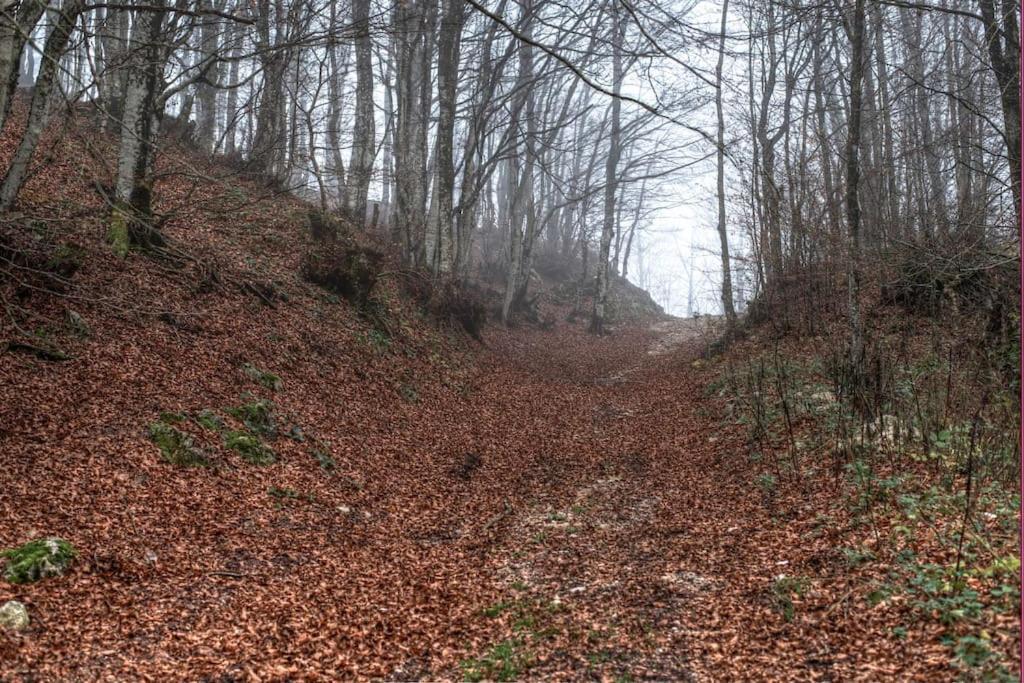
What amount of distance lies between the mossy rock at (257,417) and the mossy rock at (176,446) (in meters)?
0.93

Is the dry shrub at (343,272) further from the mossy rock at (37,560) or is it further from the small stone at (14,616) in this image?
the small stone at (14,616)

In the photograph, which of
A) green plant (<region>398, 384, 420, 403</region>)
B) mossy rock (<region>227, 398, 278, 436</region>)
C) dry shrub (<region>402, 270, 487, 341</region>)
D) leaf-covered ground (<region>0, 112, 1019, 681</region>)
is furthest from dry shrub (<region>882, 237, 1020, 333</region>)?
dry shrub (<region>402, 270, 487, 341</region>)

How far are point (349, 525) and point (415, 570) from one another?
3.57 feet

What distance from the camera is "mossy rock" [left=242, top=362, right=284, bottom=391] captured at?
8.91m

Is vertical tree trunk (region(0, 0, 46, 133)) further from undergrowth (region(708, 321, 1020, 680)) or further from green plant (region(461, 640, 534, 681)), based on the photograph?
Answer: undergrowth (region(708, 321, 1020, 680))

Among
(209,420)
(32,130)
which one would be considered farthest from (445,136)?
(209,420)

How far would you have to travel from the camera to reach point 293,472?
280 inches

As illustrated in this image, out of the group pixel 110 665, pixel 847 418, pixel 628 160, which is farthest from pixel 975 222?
pixel 628 160

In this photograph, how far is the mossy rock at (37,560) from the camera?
431 cm

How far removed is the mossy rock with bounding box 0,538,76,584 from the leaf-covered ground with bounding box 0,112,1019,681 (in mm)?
102

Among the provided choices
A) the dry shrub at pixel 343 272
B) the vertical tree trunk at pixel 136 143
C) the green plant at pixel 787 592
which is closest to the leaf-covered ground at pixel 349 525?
the green plant at pixel 787 592

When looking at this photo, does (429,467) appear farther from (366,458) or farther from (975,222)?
(975,222)

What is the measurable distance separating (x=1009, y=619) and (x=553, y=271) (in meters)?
34.0

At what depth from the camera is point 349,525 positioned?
6.41 meters
